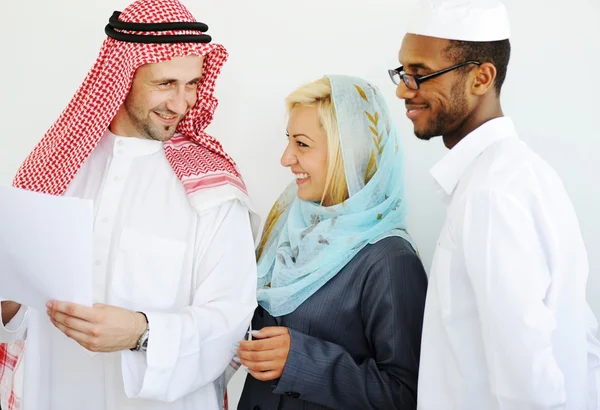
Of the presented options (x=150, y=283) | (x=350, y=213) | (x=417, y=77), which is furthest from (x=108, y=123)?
(x=417, y=77)

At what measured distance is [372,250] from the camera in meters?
2.17

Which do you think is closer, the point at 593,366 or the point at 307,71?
the point at 593,366

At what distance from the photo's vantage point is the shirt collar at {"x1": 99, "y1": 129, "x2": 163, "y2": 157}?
7.29ft

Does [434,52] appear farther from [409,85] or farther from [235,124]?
[235,124]

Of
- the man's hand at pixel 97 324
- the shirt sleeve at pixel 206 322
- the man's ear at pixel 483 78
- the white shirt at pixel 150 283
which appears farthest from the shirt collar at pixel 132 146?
the man's ear at pixel 483 78

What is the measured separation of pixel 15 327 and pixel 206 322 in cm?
62

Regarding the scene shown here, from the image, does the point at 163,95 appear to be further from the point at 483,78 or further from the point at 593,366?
the point at 593,366

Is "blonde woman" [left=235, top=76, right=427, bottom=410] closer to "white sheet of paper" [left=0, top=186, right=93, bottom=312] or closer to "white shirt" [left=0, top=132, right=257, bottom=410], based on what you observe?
"white shirt" [left=0, top=132, right=257, bottom=410]

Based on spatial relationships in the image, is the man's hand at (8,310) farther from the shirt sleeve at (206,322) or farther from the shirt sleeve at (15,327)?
the shirt sleeve at (206,322)

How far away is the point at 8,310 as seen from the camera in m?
2.23

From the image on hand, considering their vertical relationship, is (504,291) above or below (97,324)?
above

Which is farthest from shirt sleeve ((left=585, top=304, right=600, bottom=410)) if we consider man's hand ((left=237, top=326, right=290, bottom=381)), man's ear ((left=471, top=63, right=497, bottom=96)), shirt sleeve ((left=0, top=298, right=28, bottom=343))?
shirt sleeve ((left=0, top=298, right=28, bottom=343))

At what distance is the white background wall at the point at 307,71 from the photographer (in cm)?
252

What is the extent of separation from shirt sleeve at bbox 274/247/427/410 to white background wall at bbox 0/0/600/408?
0.68 metres
